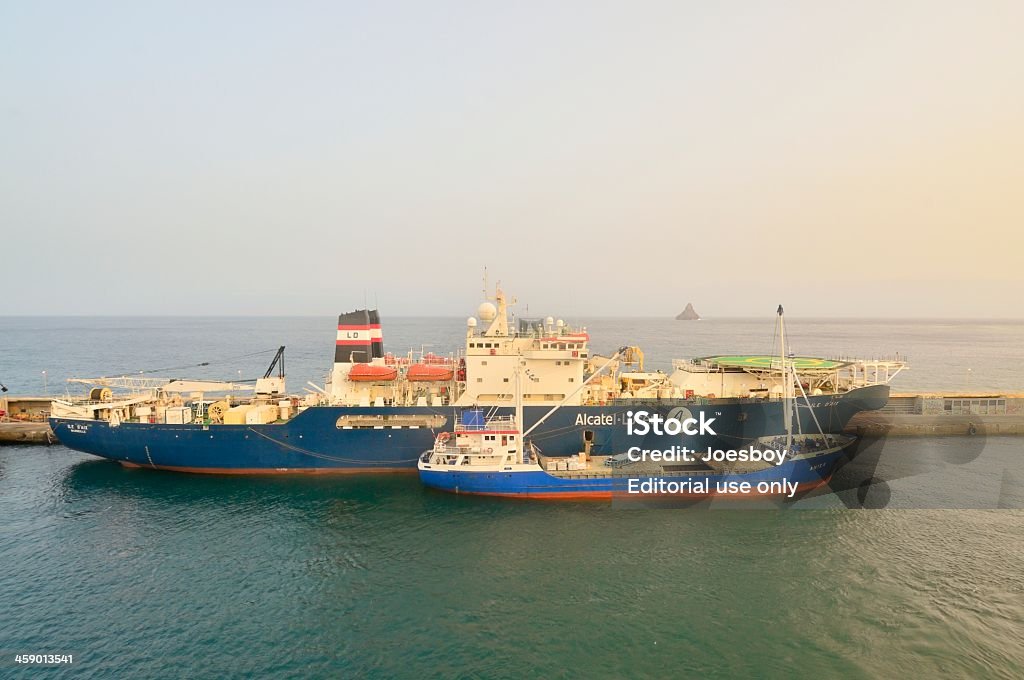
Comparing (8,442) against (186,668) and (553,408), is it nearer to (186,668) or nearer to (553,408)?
(186,668)

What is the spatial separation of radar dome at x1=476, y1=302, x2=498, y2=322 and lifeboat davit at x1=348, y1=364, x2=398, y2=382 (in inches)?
233

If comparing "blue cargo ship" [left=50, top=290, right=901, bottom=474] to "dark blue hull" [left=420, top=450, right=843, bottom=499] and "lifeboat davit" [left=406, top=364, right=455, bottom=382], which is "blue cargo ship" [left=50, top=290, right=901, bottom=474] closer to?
"lifeboat davit" [left=406, top=364, right=455, bottom=382]

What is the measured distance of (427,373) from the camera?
2580 centimetres

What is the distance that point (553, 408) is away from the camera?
79.8 feet

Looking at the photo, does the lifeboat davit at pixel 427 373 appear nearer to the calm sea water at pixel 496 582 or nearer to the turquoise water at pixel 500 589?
the calm sea water at pixel 496 582

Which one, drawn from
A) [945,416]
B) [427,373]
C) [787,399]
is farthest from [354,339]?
[945,416]

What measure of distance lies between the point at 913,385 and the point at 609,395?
49022 mm

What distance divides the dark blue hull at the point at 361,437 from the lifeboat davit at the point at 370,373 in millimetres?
2008

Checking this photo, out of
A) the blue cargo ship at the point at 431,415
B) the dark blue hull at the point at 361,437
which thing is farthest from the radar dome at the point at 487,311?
the dark blue hull at the point at 361,437

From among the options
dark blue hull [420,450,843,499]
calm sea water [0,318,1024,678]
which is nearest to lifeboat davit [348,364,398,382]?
calm sea water [0,318,1024,678]

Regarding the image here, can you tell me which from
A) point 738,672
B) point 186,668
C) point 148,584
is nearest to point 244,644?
point 186,668

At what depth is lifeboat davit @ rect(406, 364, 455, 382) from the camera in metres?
25.8

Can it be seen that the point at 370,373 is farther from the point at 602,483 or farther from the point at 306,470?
the point at 602,483

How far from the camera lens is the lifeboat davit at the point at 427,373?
25.8 meters
